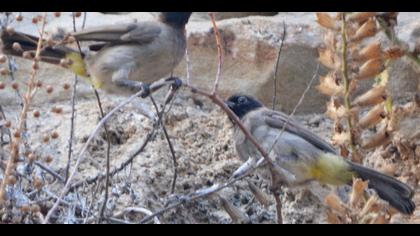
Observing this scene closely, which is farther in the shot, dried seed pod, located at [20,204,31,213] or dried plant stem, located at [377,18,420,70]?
dried plant stem, located at [377,18,420,70]

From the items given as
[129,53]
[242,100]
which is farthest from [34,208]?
[242,100]

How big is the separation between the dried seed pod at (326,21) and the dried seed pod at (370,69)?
22 cm

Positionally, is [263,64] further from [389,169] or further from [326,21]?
[326,21]

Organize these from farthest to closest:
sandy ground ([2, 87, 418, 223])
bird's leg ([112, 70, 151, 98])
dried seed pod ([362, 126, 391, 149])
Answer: bird's leg ([112, 70, 151, 98]) < sandy ground ([2, 87, 418, 223]) < dried seed pod ([362, 126, 391, 149])

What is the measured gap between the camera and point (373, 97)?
472 centimetres

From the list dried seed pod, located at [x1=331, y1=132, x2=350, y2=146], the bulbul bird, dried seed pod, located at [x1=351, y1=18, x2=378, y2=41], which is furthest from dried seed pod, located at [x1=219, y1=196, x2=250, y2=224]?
dried seed pod, located at [x1=351, y1=18, x2=378, y2=41]

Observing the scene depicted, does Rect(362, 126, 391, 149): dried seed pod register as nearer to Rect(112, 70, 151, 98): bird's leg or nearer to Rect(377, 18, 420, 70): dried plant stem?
Rect(377, 18, 420, 70): dried plant stem

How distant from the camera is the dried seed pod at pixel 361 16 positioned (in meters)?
4.52

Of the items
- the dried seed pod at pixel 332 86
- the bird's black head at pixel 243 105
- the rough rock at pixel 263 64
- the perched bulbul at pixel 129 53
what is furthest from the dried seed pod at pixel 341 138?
the rough rock at pixel 263 64

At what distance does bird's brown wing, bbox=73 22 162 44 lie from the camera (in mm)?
5797

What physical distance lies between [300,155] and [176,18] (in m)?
1.07

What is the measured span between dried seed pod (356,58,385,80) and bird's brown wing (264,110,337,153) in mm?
1201

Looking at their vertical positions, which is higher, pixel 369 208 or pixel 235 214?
pixel 369 208
